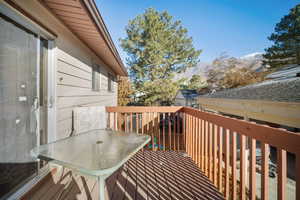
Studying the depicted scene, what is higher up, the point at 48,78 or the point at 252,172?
the point at 48,78

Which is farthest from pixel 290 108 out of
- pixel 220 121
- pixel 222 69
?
pixel 222 69

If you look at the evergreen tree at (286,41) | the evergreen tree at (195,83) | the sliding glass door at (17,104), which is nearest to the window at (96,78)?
the sliding glass door at (17,104)

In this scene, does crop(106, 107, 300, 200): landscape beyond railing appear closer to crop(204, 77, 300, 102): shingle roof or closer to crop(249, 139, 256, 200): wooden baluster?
crop(249, 139, 256, 200): wooden baluster

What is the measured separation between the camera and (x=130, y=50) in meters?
12.0

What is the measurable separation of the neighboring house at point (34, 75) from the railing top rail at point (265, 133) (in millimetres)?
2166

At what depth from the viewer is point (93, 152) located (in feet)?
3.84

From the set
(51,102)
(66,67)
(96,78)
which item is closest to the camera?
(51,102)

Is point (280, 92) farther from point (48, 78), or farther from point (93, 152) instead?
point (48, 78)

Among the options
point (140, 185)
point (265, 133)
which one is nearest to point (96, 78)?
point (140, 185)

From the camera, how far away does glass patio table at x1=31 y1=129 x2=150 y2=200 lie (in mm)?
924

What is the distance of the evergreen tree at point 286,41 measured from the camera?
10954 millimetres

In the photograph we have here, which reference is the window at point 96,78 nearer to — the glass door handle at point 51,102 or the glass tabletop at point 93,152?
the glass door handle at point 51,102

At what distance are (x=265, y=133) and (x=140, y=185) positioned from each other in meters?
1.56

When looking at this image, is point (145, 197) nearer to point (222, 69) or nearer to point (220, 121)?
point (220, 121)
